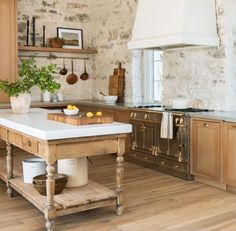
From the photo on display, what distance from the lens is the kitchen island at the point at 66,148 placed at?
113 inches

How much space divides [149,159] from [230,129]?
4.74 ft

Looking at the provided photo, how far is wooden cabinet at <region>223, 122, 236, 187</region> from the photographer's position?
3.88 metres

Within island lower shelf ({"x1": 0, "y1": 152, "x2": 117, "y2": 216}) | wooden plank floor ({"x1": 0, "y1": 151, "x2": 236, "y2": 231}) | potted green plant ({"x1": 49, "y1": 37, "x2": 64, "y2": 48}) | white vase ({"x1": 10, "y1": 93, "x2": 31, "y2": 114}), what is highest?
potted green plant ({"x1": 49, "y1": 37, "x2": 64, "y2": 48})

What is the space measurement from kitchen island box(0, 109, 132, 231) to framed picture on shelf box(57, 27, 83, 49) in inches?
152

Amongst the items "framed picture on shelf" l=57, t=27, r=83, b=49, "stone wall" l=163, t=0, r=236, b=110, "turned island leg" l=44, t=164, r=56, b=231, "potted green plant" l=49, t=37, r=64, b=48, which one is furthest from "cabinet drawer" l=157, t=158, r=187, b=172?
"framed picture on shelf" l=57, t=27, r=83, b=49

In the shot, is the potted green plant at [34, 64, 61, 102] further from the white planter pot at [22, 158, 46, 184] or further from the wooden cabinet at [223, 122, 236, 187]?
the wooden cabinet at [223, 122, 236, 187]

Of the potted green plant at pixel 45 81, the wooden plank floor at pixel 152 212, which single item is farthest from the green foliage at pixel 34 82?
the wooden plank floor at pixel 152 212

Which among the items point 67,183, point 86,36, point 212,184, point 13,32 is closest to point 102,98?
point 86,36

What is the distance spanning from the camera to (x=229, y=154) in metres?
3.93

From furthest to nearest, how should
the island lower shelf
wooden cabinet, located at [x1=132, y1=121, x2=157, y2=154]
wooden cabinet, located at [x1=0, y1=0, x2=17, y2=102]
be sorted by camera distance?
1. wooden cabinet, located at [x1=0, y1=0, x2=17, y2=102]
2. wooden cabinet, located at [x1=132, y1=121, x2=157, y2=154]
3. the island lower shelf

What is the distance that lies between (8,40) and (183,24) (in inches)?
119

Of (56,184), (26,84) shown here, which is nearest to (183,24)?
(26,84)

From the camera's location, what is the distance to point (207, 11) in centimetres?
463

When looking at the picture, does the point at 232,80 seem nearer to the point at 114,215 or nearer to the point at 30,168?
the point at 114,215
